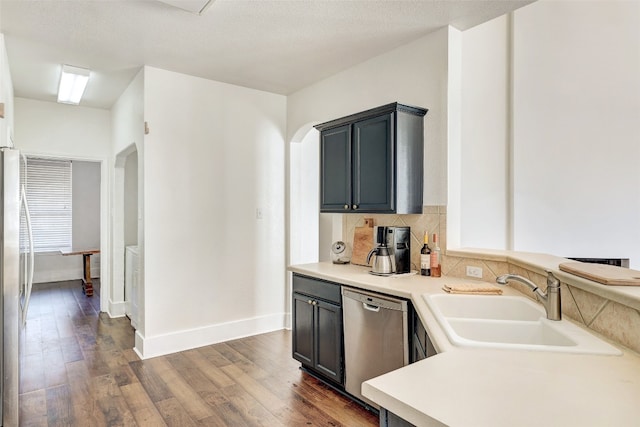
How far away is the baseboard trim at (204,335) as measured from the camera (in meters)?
3.59

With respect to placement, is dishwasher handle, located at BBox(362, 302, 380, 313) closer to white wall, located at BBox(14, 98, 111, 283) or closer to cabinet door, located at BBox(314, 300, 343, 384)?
cabinet door, located at BBox(314, 300, 343, 384)

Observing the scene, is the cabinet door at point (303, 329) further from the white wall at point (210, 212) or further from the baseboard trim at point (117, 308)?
the baseboard trim at point (117, 308)

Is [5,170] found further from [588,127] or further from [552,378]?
[588,127]

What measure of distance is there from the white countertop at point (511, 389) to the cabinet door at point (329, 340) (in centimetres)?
141

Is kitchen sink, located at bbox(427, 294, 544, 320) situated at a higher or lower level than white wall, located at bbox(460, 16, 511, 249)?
lower

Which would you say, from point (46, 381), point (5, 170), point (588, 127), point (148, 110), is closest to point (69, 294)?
point (46, 381)

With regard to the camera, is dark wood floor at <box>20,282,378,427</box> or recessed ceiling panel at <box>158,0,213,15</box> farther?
dark wood floor at <box>20,282,378,427</box>

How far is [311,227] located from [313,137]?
3.53ft

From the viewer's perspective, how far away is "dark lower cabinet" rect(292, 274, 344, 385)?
2.75m

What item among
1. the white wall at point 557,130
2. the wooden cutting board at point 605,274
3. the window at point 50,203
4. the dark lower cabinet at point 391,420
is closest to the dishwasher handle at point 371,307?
the wooden cutting board at point 605,274

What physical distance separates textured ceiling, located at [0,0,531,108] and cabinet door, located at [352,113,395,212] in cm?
71

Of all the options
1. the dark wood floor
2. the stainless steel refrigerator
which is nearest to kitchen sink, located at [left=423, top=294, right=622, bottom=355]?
the dark wood floor

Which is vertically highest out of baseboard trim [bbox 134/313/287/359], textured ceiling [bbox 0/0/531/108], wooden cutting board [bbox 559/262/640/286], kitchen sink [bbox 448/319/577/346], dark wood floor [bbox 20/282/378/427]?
textured ceiling [bbox 0/0/531/108]

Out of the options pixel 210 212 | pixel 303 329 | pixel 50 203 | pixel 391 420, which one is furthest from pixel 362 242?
pixel 50 203
